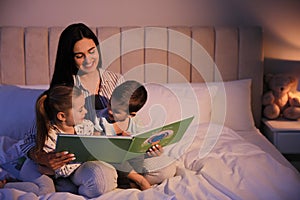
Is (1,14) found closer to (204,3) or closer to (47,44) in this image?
(47,44)

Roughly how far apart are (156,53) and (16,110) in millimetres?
946

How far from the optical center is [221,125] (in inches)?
105

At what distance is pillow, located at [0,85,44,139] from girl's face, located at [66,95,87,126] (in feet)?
2.13

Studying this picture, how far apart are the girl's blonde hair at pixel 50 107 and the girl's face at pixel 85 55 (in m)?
0.33

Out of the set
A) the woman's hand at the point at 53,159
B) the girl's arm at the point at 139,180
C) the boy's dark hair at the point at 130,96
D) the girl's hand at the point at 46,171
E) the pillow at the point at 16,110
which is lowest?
the girl's arm at the point at 139,180

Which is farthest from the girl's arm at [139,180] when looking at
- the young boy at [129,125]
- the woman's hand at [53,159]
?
the woman's hand at [53,159]

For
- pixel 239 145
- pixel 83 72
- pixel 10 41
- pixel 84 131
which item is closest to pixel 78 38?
pixel 83 72

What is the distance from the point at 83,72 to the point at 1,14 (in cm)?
106

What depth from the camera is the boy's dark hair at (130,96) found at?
2.01m

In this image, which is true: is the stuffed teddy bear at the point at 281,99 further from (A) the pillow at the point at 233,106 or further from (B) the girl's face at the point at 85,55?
(B) the girl's face at the point at 85,55

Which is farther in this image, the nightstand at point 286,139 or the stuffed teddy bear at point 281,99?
the stuffed teddy bear at point 281,99

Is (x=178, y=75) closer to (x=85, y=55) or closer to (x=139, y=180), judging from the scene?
(x=85, y=55)

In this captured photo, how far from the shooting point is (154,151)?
1958 millimetres

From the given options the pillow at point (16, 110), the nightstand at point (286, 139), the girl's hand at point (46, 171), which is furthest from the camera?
the nightstand at point (286, 139)
